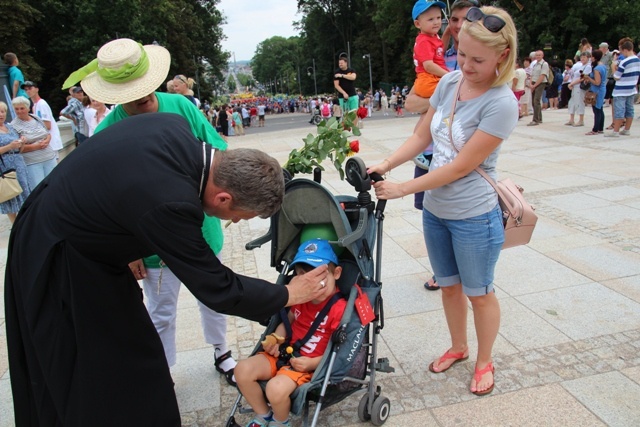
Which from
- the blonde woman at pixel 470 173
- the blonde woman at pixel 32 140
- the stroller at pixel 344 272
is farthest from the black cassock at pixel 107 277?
the blonde woman at pixel 32 140

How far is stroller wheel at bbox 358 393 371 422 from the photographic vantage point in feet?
8.77

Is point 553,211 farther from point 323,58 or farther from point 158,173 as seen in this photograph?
point 323,58

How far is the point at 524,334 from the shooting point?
11.4 feet

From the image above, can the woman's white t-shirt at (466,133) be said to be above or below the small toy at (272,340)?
above

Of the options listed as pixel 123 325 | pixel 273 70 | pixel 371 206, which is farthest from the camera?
pixel 273 70

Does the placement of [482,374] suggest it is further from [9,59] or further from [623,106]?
[9,59]

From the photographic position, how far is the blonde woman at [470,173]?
2.34m

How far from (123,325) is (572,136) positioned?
11.5m

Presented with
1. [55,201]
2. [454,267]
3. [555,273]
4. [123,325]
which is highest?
[55,201]

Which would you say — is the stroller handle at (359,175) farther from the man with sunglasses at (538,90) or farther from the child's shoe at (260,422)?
the man with sunglasses at (538,90)

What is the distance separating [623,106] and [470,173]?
31.8ft

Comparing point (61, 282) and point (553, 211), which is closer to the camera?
point (61, 282)

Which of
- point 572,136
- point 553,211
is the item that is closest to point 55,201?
point 553,211

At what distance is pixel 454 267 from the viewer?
291 centimetres
